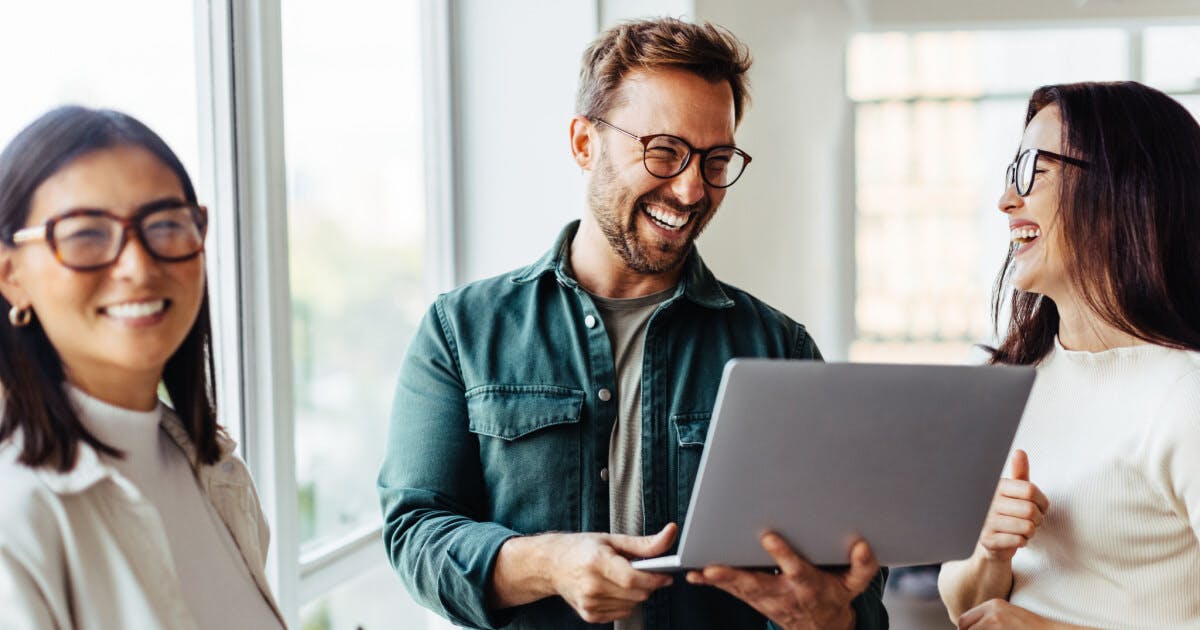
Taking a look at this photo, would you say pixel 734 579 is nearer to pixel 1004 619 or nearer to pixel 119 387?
pixel 1004 619

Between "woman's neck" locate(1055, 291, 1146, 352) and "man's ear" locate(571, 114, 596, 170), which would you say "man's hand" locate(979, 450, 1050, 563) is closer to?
"woman's neck" locate(1055, 291, 1146, 352)

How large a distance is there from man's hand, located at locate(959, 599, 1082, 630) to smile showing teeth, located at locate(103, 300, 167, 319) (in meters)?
1.19

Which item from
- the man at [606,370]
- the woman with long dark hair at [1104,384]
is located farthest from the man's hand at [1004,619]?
the man at [606,370]

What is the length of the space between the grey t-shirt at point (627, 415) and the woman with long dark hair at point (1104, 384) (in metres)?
0.52

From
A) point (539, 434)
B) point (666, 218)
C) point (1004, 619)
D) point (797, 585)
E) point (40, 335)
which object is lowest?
point (1004, 619)

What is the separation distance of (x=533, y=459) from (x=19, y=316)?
2.86 feet

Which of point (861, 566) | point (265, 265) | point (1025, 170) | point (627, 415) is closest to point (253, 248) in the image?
point (265, 265)

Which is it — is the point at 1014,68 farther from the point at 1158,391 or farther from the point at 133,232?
the point at 133,232

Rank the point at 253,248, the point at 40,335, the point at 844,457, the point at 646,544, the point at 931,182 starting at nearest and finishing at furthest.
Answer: the point at 40,335, the point at 844,457, the point at 646,544, the point at 253,248, the point at 931,182

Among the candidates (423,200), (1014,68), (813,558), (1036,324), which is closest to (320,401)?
(423,200)

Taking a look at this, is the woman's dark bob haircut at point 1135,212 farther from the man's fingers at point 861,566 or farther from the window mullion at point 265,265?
the window mullion at point 265,265

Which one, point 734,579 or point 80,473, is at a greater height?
point 80,473

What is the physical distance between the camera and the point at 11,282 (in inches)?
30.8

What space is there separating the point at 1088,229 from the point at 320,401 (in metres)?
1.49
